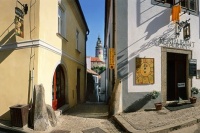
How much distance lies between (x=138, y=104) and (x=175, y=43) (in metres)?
3.56

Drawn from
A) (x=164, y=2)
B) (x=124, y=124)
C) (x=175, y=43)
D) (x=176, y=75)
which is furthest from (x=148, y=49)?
(x=124, y=124)

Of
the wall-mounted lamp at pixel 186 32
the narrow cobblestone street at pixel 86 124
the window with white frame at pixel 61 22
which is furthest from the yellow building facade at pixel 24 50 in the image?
the wall-mounted lamp at pixel 186 32

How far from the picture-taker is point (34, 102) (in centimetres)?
713

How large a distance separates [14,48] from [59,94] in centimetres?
349

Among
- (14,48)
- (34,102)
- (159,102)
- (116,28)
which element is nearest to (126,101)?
(159,102)

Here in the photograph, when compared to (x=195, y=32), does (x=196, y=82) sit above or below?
below

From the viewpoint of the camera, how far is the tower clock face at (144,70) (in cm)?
942

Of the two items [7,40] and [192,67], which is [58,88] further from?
[192,67]

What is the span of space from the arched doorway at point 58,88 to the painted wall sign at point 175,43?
16.6ft

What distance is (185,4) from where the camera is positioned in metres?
11.0

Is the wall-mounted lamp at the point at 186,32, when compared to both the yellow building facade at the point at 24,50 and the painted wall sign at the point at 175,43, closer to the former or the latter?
the painted wall sign at the point at 175,43

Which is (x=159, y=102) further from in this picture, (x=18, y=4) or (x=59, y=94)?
(x=18, y=4)

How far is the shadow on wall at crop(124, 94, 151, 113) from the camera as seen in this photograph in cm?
923

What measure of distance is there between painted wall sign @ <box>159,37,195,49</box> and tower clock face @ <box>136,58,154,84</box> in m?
1.09
